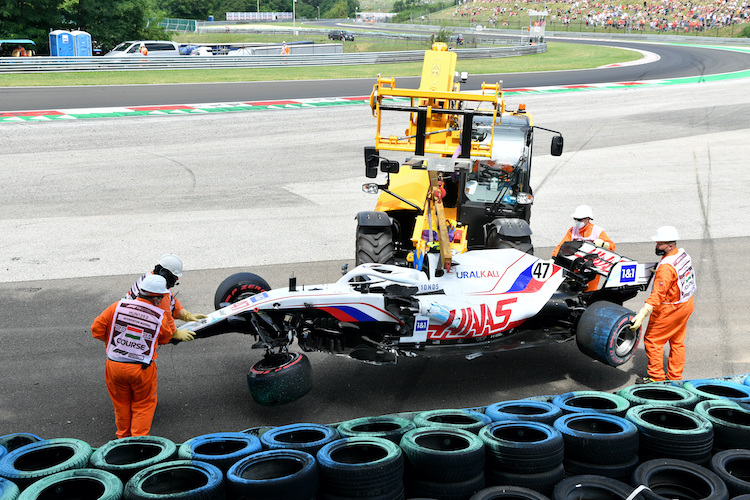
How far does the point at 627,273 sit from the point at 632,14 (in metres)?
86.4

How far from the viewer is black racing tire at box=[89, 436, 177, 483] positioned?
5.31 m

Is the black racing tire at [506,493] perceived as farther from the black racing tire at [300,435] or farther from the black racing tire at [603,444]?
the black racing tire at [300,435]

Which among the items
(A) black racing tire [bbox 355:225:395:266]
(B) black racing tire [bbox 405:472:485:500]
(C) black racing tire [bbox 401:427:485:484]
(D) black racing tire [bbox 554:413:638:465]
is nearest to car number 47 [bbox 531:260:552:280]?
(A) black racing tire [bbox 355:225:395:266]

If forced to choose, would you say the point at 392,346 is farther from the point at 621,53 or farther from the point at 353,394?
the point at 621,53

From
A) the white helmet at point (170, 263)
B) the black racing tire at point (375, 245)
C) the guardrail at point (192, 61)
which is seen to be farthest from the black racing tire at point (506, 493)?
the guardrail at point (192, 61)

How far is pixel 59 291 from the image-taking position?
10.6 metres

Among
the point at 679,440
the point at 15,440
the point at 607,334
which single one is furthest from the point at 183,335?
the point at 679,440

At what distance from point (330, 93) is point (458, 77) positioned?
63.0ft

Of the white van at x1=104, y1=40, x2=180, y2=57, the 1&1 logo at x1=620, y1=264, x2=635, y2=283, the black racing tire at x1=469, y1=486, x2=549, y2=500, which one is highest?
the white van at x1=104, y1=40, x2=180, y2=57

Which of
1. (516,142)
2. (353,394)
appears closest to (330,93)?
(516,142)

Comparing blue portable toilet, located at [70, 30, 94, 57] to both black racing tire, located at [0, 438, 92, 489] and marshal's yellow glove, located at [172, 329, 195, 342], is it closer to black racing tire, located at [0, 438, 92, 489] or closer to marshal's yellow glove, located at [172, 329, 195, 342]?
marshal's yellow glove, located at [172, 329, 195, 342]

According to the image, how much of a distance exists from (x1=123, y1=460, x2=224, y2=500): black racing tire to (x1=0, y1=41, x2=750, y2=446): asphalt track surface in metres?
1.68

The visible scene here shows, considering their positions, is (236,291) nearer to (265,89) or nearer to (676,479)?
(676,479)

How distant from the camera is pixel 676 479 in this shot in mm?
5555
